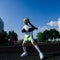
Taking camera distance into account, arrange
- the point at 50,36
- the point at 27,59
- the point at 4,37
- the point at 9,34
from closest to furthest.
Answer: the point at 27,59, the point at 4,37, the point at 9,34, the point at 50,36

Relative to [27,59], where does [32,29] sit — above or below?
above

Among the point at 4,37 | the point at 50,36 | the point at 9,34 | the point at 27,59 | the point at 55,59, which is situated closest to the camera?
the point at 55,59

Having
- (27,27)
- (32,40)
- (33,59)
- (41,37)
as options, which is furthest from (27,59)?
(41,37)

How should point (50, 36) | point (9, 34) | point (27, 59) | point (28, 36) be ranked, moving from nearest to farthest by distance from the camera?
point (27, 59), point (28, 36), point (9, 34), point (50, 36)

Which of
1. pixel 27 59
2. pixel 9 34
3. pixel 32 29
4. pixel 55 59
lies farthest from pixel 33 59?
pixel 9 34

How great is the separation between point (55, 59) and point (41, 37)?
15254cm

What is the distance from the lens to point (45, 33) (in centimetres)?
16075

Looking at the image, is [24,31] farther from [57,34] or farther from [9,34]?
[57,34]

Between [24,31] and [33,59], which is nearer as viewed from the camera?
[33,59]

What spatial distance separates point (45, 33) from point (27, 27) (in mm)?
152983

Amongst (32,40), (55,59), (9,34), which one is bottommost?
(55,59)

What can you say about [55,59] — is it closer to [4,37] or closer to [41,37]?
[4,37]

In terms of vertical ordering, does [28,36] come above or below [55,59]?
above

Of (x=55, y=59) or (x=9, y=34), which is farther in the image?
(x=9, y=34)
